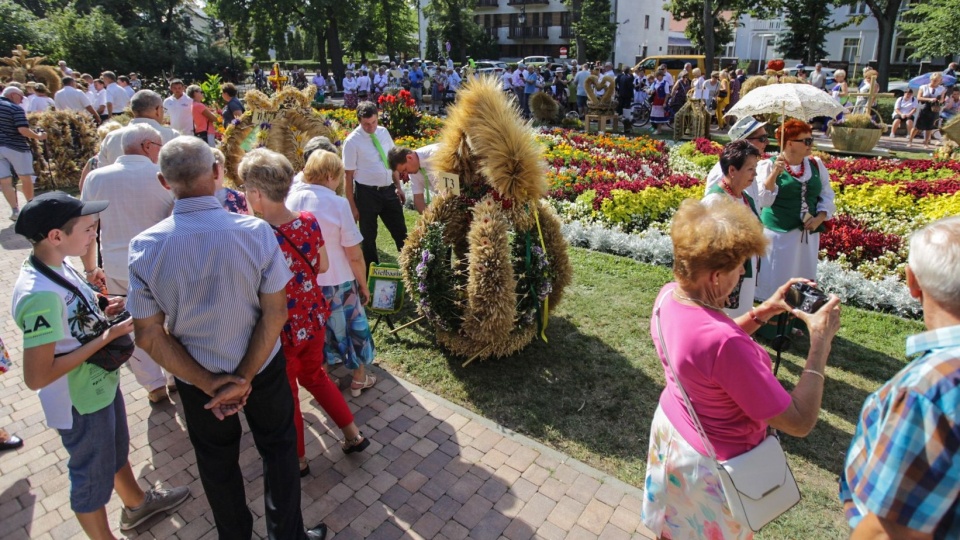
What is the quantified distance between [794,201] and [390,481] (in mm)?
4198

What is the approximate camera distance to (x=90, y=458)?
277 centimetres

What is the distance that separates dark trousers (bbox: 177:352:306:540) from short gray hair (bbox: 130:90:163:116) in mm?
4084

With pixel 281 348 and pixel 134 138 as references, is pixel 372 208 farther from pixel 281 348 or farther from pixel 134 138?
pixel 281 348

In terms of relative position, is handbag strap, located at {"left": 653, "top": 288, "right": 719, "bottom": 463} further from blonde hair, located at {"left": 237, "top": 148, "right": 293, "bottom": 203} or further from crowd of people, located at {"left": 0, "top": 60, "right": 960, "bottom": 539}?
blonde hair, located at {"left": 237, "top": 148, "right": 293, "bottom": 203}

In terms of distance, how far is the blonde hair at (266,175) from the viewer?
3.08 metres

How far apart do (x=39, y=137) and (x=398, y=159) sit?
8.18m

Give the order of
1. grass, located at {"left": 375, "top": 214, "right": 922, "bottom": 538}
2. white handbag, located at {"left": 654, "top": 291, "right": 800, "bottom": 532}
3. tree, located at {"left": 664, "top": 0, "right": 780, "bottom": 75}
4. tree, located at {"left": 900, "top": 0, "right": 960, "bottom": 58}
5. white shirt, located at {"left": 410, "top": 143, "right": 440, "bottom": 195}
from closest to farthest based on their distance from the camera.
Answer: white handbag, located at {"left": 654, "top": 291, "right": 800, "bottom": 532}
grass, located at {"left": 375, "top": 214, "right": 922, "bottom": 538}
white shirt, located at {"left": 410, "top": 143, "right": 440, "bottom": 195}
tree, located at {"left": 900, "top": 0, "right": 960, "bottom": 58}
tree, located at {"left": 664, "top": 0, "right": 780, "bottom": 75}

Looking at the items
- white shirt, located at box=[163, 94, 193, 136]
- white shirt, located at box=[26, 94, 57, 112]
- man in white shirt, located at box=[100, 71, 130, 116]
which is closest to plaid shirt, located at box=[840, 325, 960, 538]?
white shirt, located at box=[163, 94, 193, 136]

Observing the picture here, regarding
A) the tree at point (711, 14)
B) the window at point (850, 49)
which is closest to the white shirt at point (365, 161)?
the tree at point (711, 14)

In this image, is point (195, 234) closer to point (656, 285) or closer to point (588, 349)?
point (588, 349)

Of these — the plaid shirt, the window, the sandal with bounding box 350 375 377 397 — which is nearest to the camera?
the plaid shirt

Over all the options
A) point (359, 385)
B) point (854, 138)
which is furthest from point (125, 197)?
point (854, 138)

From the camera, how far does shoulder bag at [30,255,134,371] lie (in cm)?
258

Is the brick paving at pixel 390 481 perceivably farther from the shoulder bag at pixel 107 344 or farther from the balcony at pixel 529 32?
the balcony at pixel 529 32
